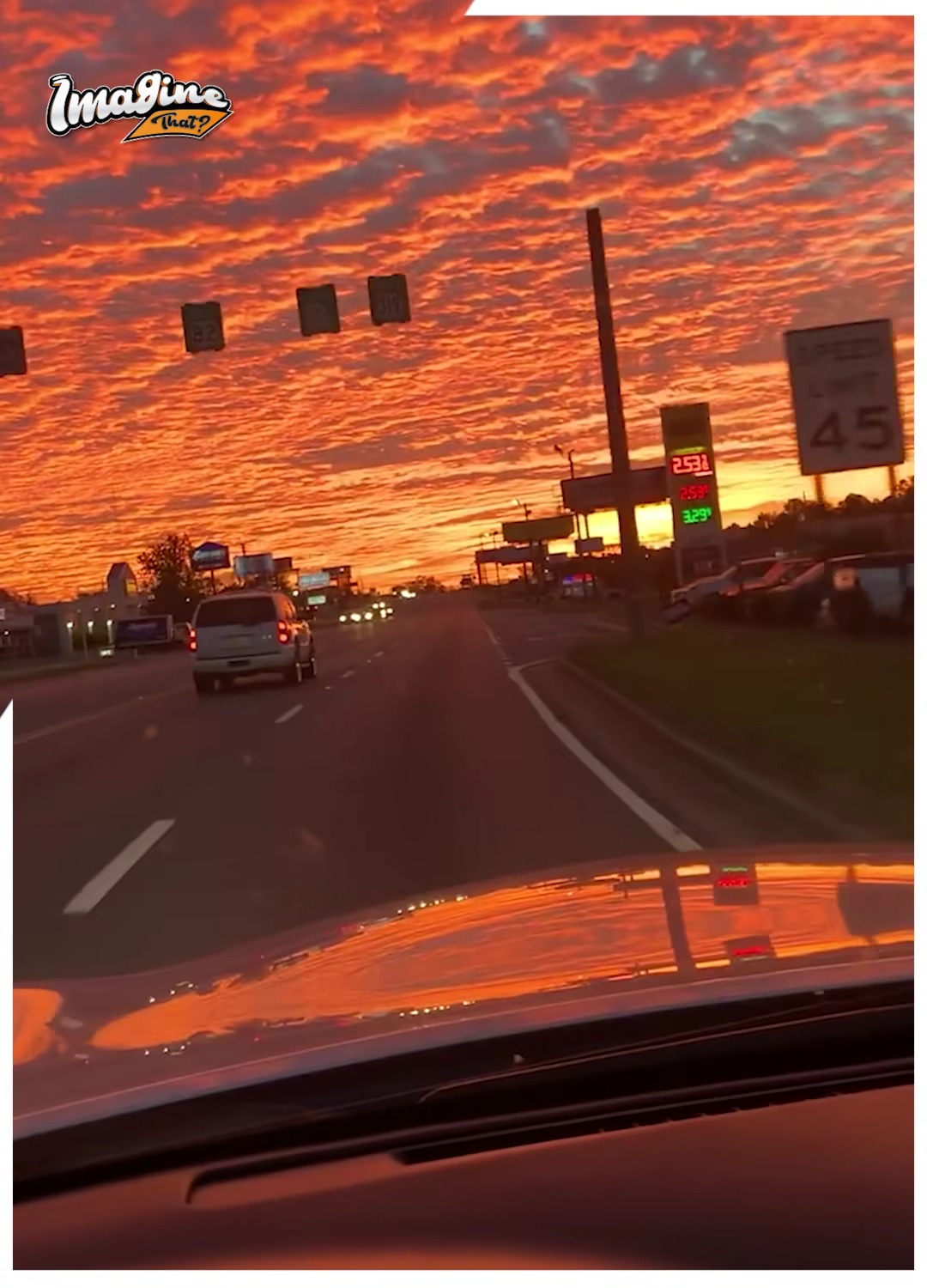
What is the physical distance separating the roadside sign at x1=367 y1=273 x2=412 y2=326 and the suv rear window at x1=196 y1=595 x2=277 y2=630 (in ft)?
25.8

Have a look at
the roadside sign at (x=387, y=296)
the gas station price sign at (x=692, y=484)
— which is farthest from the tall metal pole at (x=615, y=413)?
the roadside sign at (x=387, y=296)

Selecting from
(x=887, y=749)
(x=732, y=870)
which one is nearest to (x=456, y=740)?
(x=887, y=749)

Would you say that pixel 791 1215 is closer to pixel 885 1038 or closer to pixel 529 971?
pixel 885 1038

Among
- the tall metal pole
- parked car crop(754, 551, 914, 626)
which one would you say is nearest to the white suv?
the tall metal pole

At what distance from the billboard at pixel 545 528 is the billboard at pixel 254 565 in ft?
243

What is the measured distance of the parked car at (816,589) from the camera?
2775cm

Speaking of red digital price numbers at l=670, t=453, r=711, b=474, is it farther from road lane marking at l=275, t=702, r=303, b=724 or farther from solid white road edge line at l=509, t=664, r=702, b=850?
solid white road edge line at l=509, t=664, r=702, b=850

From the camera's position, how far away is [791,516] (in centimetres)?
7056

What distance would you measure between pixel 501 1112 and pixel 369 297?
68.3 feet

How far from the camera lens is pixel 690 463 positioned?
1109 inches

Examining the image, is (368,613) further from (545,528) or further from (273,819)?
(273,819)

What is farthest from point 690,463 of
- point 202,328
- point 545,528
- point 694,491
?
point 545,528

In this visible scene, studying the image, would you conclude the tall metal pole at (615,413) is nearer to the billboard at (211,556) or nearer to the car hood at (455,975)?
the car hood at (455,975)

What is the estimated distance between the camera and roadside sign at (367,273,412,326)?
74.2 feet
